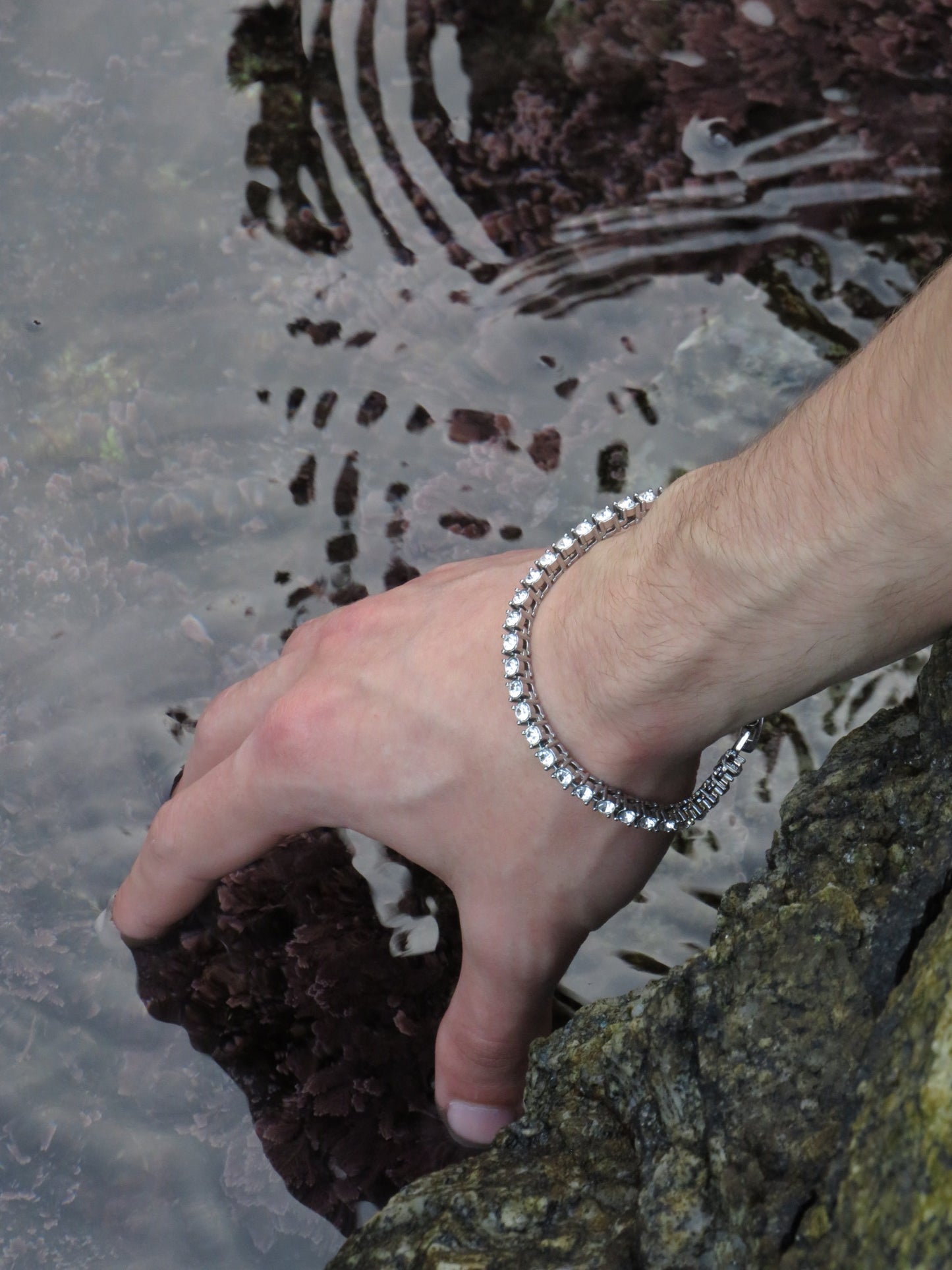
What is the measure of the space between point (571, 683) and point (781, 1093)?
974mm

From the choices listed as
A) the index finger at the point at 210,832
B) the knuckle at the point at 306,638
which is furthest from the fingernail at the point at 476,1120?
the knuckle at the point at 306,638

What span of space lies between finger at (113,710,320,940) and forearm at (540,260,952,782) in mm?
808

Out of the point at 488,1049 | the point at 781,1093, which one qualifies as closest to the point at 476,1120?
the point at 488,1049

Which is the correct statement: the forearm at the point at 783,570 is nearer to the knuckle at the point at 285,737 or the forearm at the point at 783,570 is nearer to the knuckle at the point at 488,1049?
the knuckle at the point at 285,737

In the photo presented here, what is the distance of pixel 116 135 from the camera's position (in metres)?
4.54

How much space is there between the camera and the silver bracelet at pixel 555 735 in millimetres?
2492

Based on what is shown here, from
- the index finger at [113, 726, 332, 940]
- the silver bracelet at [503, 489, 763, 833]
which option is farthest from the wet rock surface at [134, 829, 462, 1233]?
the silver bracelet at [503, 489, 763, 833]

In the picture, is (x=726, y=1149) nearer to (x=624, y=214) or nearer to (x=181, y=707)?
(x=181, y=707)

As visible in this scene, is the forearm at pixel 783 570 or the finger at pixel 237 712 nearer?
the forearm at pixel 783 570

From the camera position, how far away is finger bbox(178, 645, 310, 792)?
3.18m

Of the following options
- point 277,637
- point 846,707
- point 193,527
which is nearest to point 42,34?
point 193,527

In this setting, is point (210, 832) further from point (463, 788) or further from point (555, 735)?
point (555, 735)

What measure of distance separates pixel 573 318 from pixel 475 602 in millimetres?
1858

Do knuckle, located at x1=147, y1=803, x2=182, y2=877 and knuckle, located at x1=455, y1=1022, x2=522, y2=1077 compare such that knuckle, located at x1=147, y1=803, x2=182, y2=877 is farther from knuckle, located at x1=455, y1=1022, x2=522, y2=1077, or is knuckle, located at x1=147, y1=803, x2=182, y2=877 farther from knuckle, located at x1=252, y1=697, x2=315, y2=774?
knuckle, located at x1=455, y1=1022, x2=522, y2=1077
